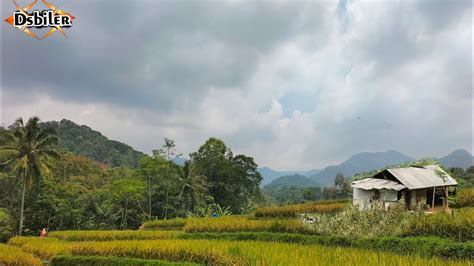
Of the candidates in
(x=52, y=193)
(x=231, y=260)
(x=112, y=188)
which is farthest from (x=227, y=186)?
(x=231, y=260)

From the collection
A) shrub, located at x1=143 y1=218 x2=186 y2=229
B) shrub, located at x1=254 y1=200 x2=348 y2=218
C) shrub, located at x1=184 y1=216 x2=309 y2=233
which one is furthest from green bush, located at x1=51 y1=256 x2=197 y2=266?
shrub, located at x1=143 y1=218 x2=186 y2=229

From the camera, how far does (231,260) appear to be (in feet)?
29.5

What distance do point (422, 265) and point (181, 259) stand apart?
675cm

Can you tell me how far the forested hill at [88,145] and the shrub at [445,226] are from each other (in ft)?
264

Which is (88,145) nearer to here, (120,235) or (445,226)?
(120,235)

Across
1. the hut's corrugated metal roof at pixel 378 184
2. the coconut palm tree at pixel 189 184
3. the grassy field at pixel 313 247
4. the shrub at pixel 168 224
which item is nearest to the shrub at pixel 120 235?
the grassy field at pixel 313 247

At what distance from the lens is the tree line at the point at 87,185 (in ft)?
99.0

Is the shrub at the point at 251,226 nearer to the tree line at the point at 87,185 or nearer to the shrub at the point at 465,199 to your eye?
the shrub at the point at 465,199

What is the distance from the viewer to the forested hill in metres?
85.2

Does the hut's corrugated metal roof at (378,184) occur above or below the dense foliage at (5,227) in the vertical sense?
above

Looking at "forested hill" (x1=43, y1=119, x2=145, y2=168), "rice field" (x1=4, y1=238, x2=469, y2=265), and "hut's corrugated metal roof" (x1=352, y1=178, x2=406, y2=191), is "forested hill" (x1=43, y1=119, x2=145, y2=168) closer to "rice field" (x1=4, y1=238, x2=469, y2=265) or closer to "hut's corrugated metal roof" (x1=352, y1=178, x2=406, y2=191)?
"hut's corrugated metal roof" (x1=352, y1=178, x2=406, y2=191)

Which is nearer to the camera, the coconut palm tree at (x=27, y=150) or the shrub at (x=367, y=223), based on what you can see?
the shrub at (x=367, y=223)

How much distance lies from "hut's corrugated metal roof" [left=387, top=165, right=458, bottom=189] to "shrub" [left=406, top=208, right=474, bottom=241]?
9432mm

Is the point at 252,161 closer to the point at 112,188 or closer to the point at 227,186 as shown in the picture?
the point at 227,186
